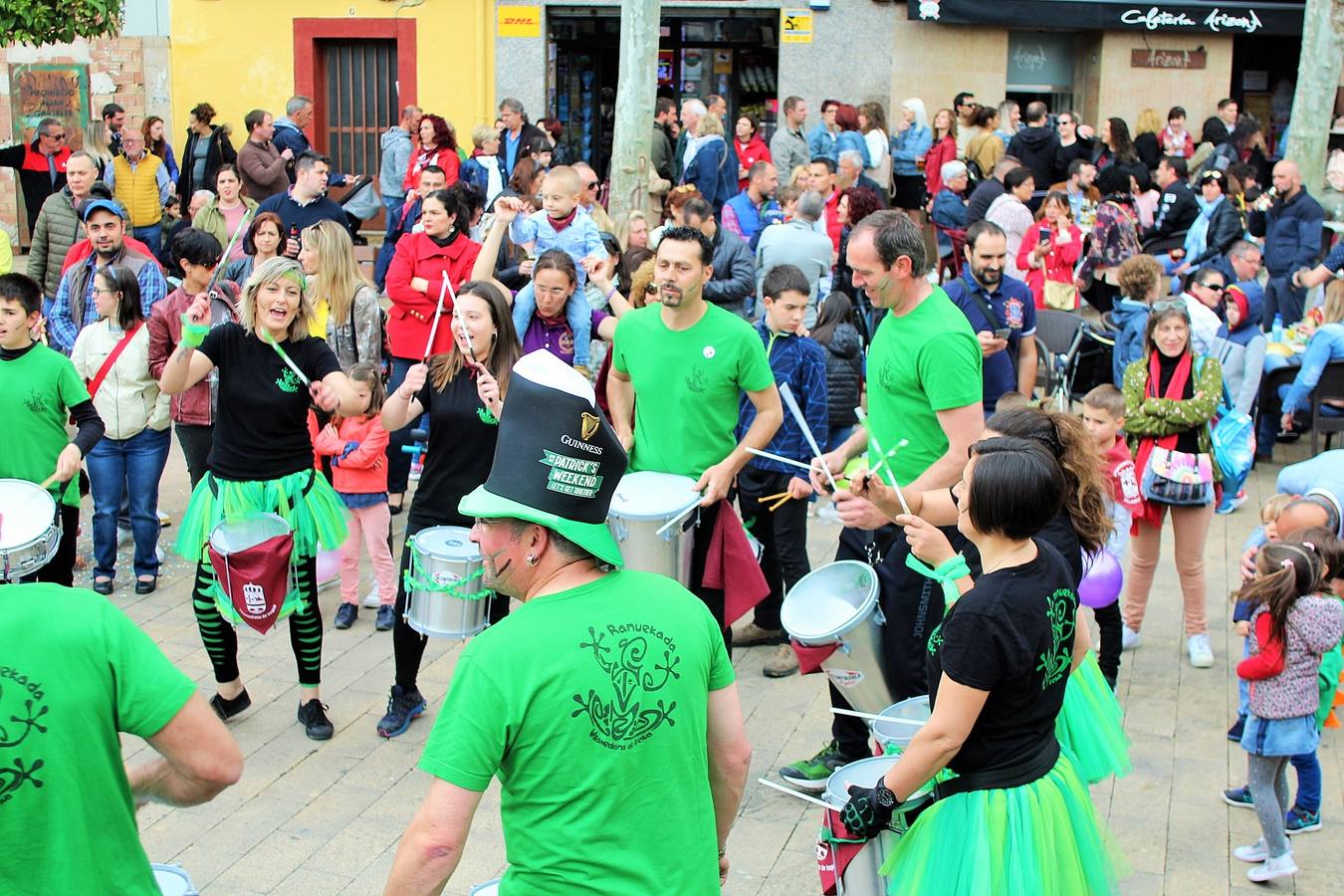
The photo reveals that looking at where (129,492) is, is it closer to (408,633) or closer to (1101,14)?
(408,633)

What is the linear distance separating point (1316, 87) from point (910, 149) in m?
4.23

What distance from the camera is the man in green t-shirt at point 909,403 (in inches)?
192

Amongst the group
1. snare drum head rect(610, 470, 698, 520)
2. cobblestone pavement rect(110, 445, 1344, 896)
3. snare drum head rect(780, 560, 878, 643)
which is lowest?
cobblestone pavement rect(110, 445, 1344, 896)

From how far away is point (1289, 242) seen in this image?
40.6ft

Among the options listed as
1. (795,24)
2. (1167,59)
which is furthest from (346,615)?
(1167,59)

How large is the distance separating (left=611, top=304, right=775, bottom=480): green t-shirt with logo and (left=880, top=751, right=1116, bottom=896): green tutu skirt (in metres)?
2.50

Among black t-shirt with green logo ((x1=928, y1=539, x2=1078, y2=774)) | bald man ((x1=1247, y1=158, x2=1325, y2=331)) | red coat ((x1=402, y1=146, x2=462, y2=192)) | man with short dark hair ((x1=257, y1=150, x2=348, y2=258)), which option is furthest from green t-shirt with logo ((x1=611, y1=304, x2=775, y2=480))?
bald man ((x1=1247, y1=158, x2=1325, y2=331))

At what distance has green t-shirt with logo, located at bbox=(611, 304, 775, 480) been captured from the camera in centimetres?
588

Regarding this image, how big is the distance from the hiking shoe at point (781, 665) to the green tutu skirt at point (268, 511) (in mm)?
2051

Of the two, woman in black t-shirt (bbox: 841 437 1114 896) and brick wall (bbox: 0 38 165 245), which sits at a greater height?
brick wall (bbox: 0 38 165 245)

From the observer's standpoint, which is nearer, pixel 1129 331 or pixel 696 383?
pixel 696 383

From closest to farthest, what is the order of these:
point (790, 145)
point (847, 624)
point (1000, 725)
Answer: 1. point (1000, 725)
2. point (847, 624)
3. point (790, 145)

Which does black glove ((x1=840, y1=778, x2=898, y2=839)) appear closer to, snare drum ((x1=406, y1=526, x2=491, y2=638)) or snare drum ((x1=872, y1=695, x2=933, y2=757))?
snare drum ((x1=872, y1=695, x2=933, y2=757))

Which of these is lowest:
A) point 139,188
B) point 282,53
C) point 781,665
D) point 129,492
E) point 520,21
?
point 781,665
